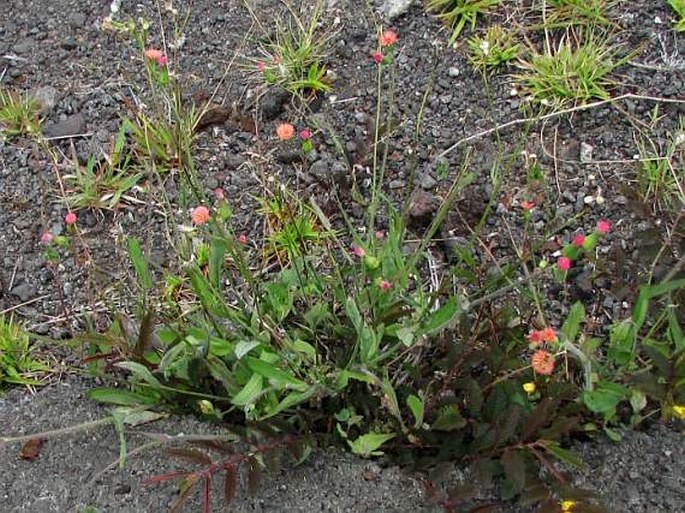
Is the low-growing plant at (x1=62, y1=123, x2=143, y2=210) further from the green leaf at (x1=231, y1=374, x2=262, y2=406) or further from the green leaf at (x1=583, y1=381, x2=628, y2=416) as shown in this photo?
the green leaf at (x1=583, y1=381, x2=628, y2=416)

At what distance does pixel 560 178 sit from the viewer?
2.19 m

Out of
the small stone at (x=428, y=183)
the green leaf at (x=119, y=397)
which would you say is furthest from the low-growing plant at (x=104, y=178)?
the small stone at (x=428, y=183)

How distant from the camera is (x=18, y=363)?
2.02 meters

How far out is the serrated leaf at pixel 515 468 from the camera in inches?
62.4

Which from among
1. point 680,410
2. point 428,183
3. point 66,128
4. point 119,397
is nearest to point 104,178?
point 66,128

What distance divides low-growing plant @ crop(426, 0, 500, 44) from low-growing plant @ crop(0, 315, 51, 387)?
4.29ft

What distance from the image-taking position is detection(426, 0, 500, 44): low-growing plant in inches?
96.7

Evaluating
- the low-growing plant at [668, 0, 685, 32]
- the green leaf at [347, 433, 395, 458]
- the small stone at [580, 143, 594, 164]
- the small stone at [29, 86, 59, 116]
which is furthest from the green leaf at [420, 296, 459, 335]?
the small stone at [29, 86, 59, 116]

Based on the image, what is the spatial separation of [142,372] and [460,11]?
1.32 m

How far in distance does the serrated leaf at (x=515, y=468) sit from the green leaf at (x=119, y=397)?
701 millimetres

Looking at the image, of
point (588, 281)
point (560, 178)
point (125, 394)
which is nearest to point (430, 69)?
point (560, 178)

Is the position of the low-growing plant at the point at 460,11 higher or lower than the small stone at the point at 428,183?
higher

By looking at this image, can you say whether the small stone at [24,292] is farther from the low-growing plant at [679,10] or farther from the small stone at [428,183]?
the low-growing plant at [679,10]

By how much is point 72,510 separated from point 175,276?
1.85 ft
